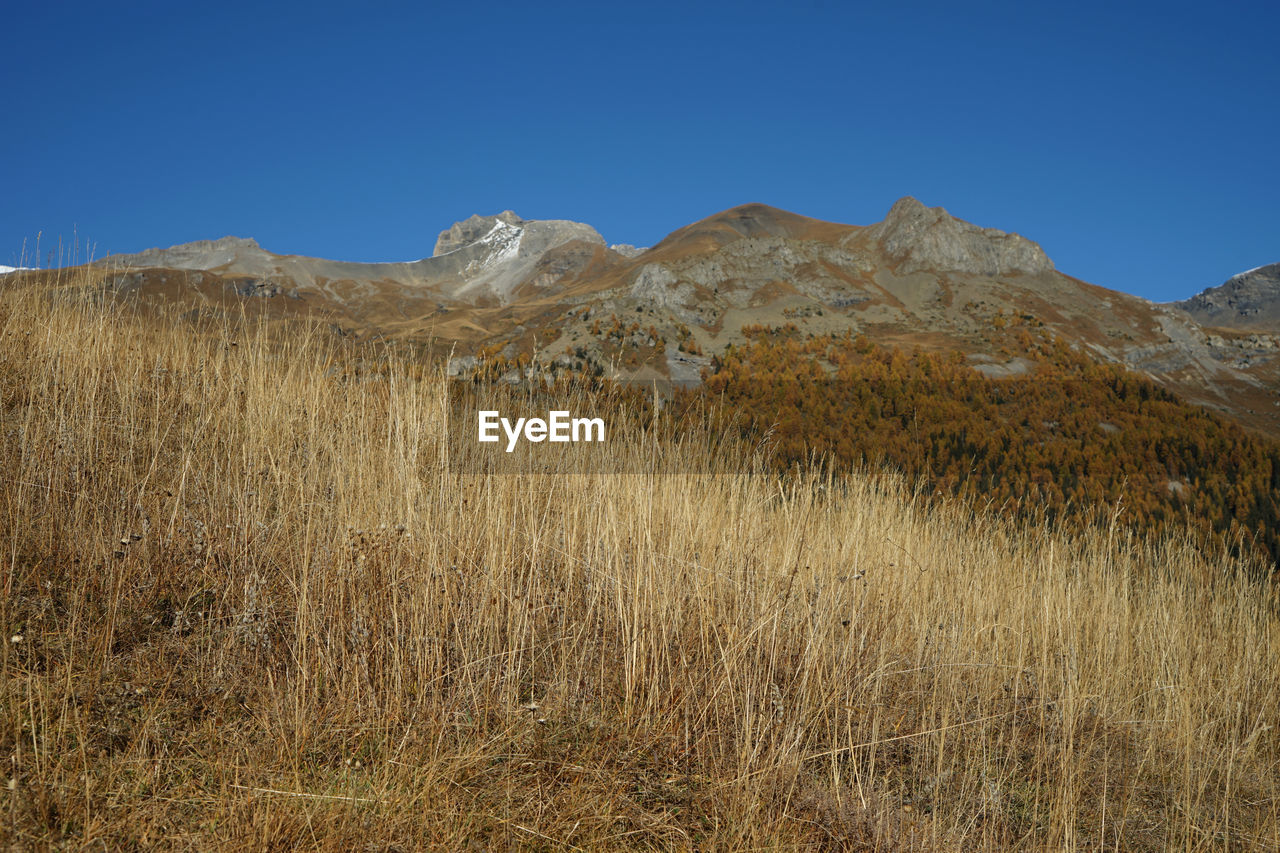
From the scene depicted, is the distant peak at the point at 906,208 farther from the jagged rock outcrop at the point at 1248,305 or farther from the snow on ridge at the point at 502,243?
the jagged rock outcrop at the point at 1248,305

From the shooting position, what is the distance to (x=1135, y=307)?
44156mm

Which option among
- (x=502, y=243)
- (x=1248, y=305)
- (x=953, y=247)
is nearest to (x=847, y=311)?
(x=953, y=247)

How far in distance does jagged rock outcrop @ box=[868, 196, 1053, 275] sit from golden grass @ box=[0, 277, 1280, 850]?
52.6m

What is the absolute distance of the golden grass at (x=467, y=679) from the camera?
5.76ft

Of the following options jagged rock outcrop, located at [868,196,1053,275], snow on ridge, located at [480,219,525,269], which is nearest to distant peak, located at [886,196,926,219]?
jagged rock outcrop, located at [868,196,1053,275]

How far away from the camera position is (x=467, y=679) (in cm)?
234

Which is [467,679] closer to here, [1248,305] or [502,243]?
[502,243]

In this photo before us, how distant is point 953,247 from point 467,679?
6053 cm

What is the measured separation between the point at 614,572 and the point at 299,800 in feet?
5.46

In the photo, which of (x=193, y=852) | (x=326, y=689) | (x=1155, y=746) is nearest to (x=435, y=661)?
(x=326, y=689)

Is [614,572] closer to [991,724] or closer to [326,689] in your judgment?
[326,689]

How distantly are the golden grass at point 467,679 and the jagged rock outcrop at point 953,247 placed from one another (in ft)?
173

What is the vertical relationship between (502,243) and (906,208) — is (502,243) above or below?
above

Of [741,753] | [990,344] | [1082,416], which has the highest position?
[990,344]
